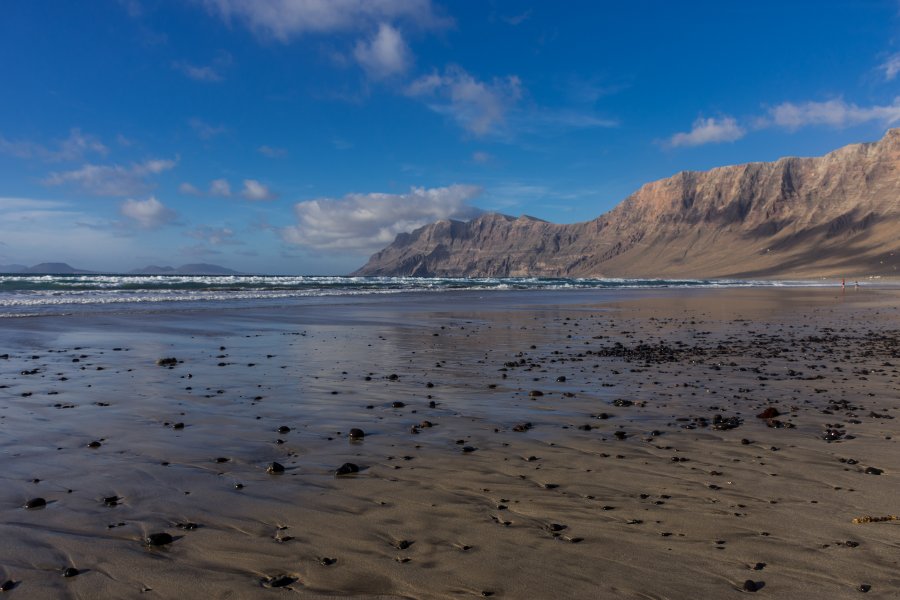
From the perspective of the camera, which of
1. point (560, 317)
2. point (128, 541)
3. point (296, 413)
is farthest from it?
point (560, 317)

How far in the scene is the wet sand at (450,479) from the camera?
3893mm

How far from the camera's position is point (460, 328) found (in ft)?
69.8

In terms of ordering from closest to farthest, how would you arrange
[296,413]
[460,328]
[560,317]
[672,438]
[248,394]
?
[672,438], [296,413], [248,394], [460,328], [560,317]

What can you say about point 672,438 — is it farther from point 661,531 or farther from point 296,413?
point 296,413

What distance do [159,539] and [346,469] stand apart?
1933 millimetres

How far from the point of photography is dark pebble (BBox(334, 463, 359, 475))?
A: 5.82 m

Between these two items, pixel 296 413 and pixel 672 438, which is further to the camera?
pixel 296 413

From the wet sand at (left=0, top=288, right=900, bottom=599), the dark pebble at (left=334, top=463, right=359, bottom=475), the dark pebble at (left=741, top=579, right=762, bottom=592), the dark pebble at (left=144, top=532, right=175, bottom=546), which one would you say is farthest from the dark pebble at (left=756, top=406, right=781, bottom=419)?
the dark pebble at (left=144, top=532, right=175, bottom=546)

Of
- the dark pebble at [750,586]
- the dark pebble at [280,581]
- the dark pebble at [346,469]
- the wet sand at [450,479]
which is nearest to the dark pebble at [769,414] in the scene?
the wet sand at [450,479]

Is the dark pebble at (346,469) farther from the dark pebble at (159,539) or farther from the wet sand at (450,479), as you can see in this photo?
the dark pebble at (159,539)

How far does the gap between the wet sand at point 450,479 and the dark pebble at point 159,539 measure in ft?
0.16

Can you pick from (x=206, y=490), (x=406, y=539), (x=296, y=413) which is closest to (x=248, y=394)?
(x=296, y=413)

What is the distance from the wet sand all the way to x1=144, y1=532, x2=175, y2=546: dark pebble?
47 mm

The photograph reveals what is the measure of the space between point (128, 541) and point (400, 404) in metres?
4.90
